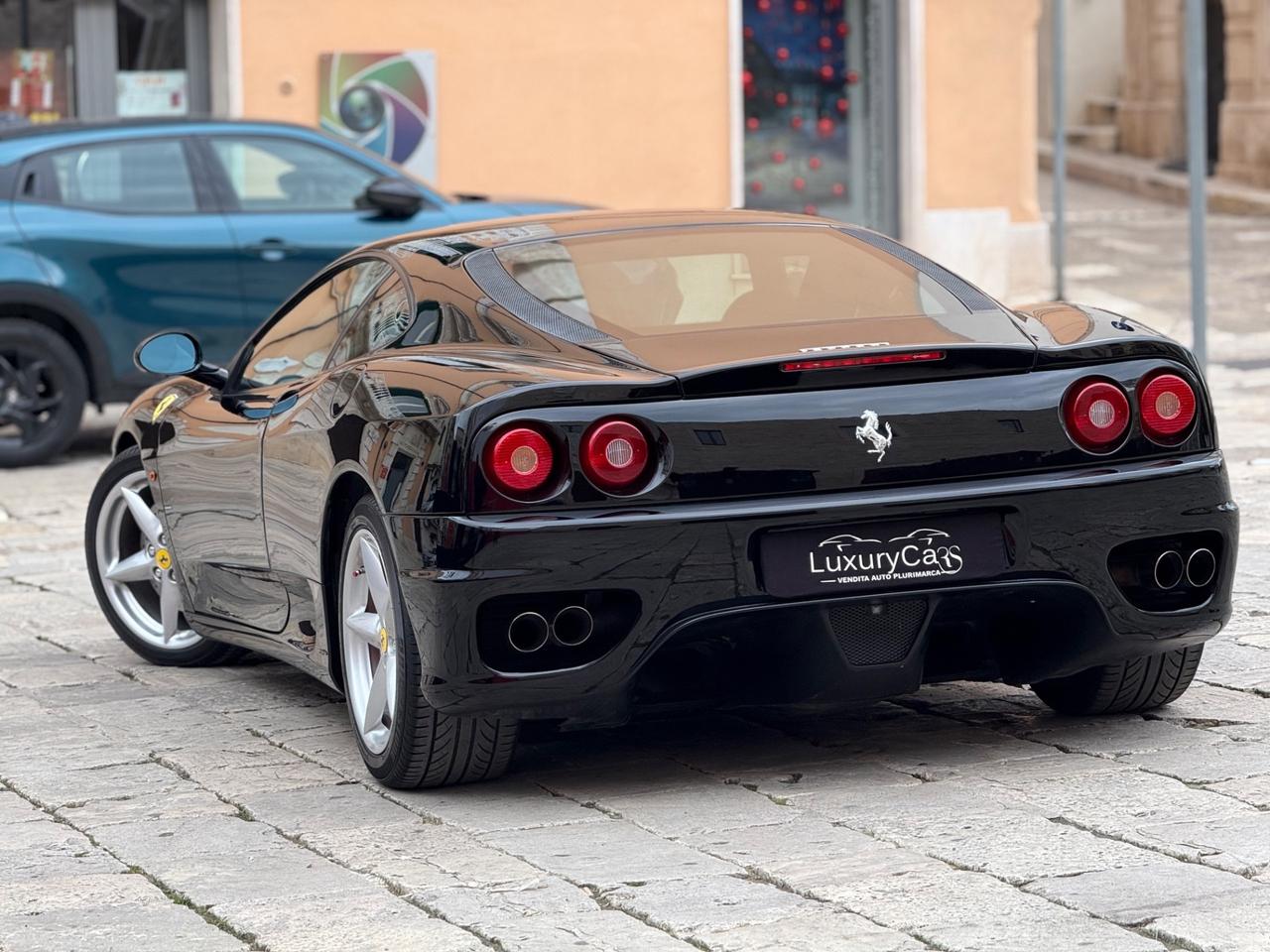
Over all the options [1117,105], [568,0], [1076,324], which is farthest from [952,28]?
[1076,324]

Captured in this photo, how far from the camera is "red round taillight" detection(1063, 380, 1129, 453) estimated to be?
16.6 ft

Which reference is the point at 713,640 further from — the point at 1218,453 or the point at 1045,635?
the point at 1218,453

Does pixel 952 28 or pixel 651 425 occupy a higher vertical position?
pixel 952 28

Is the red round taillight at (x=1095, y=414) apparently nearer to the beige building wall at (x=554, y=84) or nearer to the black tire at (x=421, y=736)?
the black tire at (x=421, y=736)

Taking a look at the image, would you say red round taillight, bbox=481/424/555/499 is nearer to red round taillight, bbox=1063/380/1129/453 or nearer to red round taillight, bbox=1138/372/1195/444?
red round taillight, bbox=1063/380/1129/453

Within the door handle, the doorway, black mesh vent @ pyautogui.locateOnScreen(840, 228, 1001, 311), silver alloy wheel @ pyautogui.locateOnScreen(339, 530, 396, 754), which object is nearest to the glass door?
the door handle

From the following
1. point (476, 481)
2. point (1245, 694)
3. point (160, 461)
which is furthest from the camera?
point (160, 461)

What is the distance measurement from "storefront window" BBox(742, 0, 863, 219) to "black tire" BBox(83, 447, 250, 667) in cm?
1383

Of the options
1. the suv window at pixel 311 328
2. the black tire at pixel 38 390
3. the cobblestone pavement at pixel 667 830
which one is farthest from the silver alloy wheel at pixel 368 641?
the black tire at pixel 38 390

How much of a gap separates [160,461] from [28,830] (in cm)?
192

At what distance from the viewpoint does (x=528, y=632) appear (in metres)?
4.81

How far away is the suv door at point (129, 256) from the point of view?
12359 mm

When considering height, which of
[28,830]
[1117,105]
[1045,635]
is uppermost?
[1117,105]

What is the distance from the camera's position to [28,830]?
16.3 ft
